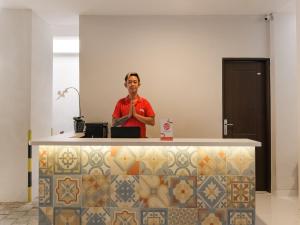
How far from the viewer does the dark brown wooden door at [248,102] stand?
15.8ft

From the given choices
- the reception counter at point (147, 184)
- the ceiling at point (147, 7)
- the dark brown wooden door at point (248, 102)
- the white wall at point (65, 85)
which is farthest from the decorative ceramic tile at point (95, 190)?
the white wall at point (65, 85)

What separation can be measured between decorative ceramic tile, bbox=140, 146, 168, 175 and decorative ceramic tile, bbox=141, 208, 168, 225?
0.33 meters

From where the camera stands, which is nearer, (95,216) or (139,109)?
(95,216)

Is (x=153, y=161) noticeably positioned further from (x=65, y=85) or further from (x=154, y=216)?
(x=65, y=85)

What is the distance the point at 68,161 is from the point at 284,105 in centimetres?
361

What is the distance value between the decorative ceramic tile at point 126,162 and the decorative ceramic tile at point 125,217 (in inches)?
13.2

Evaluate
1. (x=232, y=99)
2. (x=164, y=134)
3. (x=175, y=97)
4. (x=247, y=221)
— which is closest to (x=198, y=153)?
(x=164, y=134)

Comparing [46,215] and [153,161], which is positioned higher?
[153,161]

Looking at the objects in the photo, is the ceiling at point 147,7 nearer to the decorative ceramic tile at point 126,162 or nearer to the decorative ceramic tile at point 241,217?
the decorative ceramic tile at point 126,162

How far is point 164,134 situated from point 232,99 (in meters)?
2.54

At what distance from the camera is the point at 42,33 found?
15.9 feet

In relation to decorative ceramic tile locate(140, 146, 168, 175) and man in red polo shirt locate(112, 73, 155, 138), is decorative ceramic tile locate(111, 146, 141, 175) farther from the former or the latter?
man in red polo shirt locate(112, 73, 155, 138)

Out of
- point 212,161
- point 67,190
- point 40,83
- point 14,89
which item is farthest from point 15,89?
point 212,161

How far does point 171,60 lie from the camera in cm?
470
